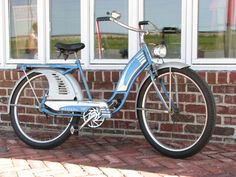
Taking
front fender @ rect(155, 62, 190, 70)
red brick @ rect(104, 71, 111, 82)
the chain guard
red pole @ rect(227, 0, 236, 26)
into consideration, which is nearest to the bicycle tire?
the chain guard

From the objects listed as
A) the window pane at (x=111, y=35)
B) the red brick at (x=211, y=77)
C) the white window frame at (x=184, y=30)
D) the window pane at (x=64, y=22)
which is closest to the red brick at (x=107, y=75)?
the window pane at (x=111, y=35)

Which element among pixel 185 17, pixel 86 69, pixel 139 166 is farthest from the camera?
pixel 86 69

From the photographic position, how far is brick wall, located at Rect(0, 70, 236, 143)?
419 cm

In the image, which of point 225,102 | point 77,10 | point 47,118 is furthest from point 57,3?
point 225,102

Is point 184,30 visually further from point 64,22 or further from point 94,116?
point 64,22

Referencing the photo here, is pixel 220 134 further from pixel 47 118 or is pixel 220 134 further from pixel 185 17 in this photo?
pixel 47 118

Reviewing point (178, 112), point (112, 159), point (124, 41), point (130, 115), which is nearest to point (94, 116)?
point (112, 159)

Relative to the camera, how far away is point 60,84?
Answer: 4.17 metres

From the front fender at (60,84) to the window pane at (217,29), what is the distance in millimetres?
1304

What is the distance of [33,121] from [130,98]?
1.19 m

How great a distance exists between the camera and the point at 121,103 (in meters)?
4.06

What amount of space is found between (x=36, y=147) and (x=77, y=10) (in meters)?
1.60

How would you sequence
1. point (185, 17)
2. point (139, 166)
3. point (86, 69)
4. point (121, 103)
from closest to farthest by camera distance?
1. point (139, 166)
2. point (121, 103)
3. point (185, 17)
4. point (86, 69)

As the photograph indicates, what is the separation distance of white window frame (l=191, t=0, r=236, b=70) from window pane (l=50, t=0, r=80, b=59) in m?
1.30
